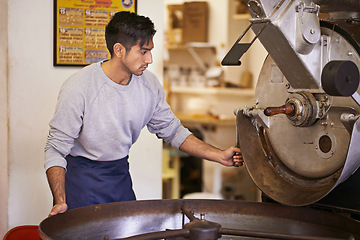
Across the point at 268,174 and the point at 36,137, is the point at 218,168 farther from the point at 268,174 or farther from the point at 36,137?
the point at 268,174

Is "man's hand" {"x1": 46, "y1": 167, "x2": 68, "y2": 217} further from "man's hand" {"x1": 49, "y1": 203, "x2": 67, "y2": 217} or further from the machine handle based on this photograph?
the machine handle

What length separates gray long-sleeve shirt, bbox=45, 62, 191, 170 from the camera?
189cm

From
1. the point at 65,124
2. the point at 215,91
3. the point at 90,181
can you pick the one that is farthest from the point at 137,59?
the point at 215,91

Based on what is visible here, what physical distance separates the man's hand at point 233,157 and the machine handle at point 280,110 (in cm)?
38

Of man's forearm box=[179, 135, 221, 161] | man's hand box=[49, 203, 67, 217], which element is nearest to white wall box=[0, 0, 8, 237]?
man's forearm box=[179, 135, 221, 161]

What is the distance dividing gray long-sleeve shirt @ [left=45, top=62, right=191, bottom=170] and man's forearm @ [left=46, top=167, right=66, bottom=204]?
25 mm

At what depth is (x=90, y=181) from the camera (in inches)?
80.0

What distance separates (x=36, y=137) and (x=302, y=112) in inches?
63.6

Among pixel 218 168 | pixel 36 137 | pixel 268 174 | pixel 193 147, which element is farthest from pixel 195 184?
pixel 268 174

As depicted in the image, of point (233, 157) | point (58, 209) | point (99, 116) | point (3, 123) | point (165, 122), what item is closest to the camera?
point (58, 209)

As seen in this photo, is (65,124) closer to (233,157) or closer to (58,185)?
(58,185)

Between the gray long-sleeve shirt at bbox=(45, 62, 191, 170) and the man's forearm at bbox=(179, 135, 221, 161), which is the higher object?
the gray long-sleeve shirt at bbox=(45, 62, 191, 170)

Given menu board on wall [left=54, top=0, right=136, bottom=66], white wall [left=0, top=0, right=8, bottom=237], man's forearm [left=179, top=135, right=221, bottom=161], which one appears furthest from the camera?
menu board on wall [left=54, top=0, right=136, bottom=66]

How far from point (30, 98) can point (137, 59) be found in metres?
0.87
